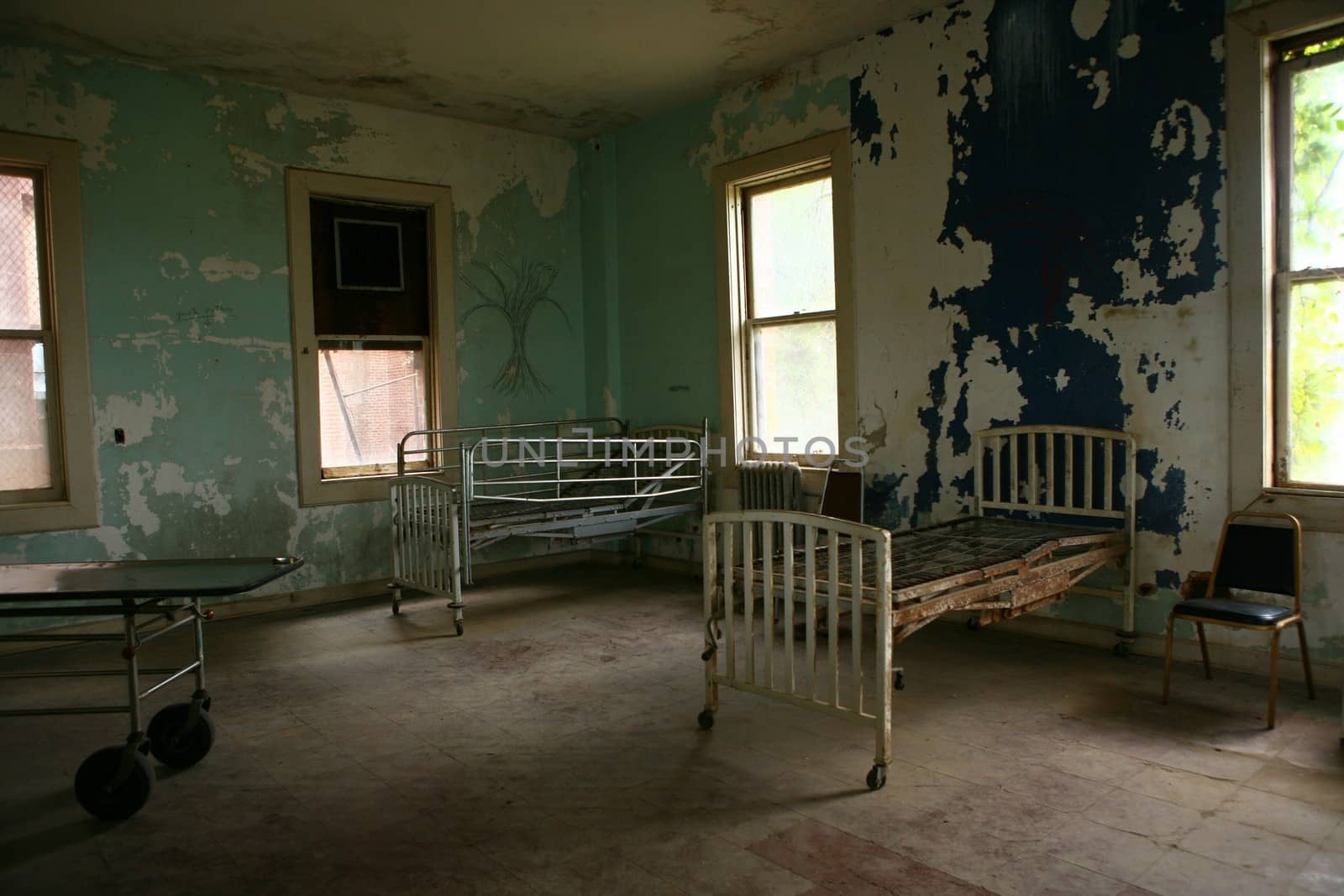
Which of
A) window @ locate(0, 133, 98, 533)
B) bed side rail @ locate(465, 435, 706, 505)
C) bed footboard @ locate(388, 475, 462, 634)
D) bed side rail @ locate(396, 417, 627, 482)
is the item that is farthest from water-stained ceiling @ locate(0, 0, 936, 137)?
bed footboard @ locate(388, 475, 462, 634)

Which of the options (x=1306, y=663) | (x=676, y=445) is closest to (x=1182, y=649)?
(x=1306, y=663)

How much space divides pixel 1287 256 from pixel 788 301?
9.27 feet

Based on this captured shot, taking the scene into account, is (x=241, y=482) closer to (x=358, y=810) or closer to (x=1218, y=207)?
(x=358, y=810)

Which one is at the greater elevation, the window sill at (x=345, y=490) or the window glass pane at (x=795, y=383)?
the window glass pane at (x=795, y=383)

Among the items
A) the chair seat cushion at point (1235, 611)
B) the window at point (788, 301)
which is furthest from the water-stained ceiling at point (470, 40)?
the chair seat cushion at point (1235, 611)

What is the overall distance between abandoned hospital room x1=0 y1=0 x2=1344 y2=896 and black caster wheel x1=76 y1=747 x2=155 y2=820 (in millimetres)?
21

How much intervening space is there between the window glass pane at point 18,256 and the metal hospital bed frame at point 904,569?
418cm

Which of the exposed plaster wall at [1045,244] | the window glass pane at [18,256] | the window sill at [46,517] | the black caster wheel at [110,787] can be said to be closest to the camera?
the black caster wheel at [110,787]

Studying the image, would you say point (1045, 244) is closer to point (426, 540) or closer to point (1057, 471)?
point (1057, 471)

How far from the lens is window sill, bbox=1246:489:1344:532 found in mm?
3752

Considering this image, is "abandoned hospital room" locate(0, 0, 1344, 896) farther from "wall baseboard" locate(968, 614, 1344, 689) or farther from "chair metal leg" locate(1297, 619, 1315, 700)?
"chair metal leg" locate(1297, 619, 1315, 700)

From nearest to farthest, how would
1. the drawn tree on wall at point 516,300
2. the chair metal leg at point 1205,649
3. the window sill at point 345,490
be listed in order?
the chair metal leg at point 1205,649, the window sill at point 345,490, the drawn tree on wall at point 516,300

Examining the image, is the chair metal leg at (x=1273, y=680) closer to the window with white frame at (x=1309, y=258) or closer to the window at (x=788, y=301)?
the window with white frame at (x=1309, y=258)

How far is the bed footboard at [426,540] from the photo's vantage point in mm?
5145
